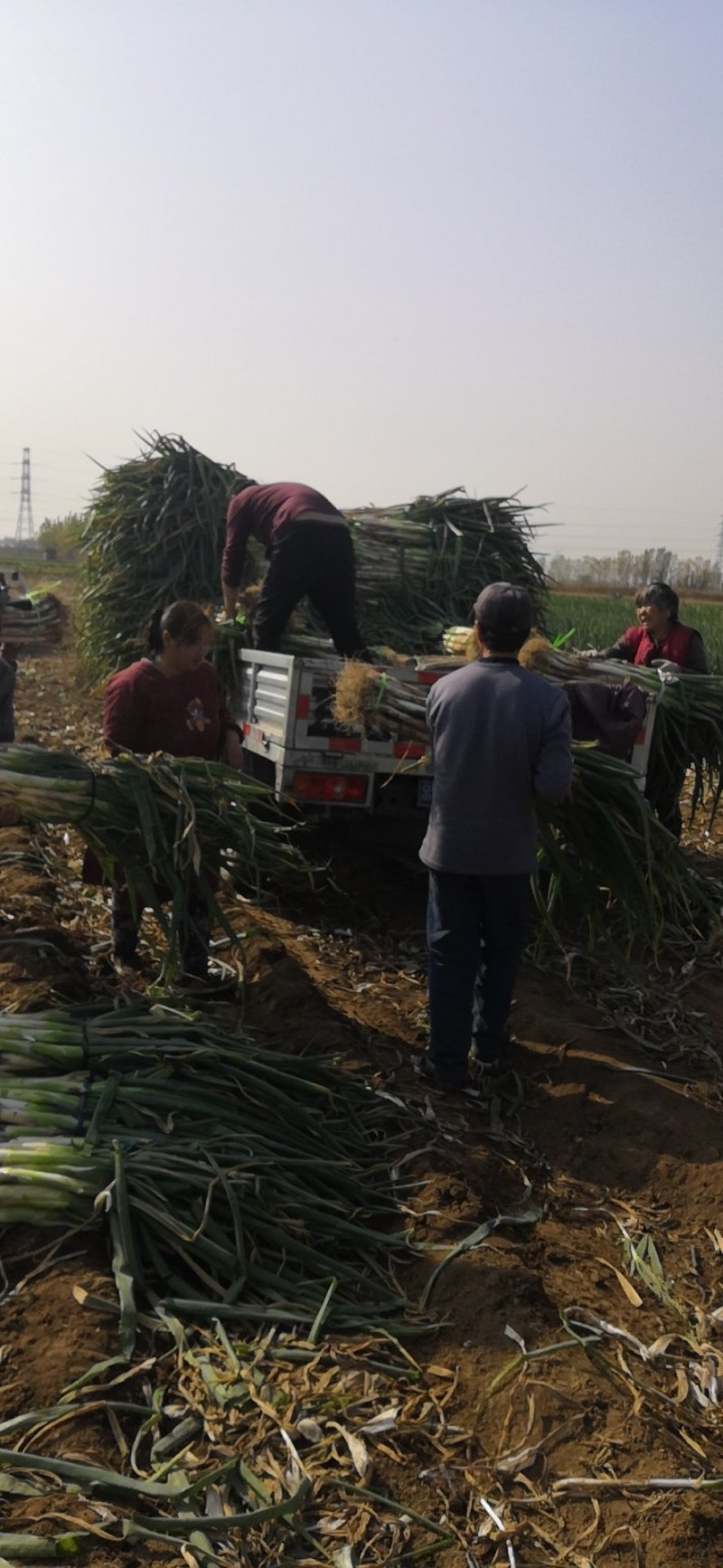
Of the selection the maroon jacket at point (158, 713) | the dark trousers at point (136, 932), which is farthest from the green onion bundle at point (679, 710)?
the dark trousers at point (136, 932)

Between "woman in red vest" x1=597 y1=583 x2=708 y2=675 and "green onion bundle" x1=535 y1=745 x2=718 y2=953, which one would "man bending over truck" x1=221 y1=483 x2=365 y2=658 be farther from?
"green onion bundle" x1=535 y1=745 x2=718 y2=953

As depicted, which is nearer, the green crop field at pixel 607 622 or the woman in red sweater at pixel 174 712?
the woman in red sweater at pixel 174 712

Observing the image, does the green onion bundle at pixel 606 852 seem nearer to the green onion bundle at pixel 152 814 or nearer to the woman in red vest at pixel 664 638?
the green onion bundle at pixel 152 814

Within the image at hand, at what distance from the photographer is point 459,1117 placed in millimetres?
4336

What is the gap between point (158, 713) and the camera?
16.1ft

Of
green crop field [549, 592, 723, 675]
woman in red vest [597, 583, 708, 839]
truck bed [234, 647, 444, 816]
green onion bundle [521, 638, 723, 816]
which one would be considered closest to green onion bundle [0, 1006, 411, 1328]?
truck bed [234, 647, 444, 816]

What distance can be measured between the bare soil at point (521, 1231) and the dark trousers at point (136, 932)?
0.12m

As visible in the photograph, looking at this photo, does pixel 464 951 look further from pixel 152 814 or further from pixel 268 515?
pixel 268 515

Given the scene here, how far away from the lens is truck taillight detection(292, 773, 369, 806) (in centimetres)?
587

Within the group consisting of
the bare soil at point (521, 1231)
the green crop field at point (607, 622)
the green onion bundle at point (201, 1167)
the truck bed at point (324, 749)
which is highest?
the green crop field at point (607, 622)

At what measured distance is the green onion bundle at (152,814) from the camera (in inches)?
165

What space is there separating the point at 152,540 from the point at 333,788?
4662 mm

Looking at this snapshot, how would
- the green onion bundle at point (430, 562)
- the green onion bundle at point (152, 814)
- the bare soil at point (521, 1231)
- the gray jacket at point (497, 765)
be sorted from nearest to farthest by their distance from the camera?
the bare soil at point (521, 1231), the green onion bundle at point (152, 814), the gray jacket at point (497, 765), the green onion bundle at point (430, 562)

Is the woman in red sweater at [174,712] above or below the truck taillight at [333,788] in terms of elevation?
above
